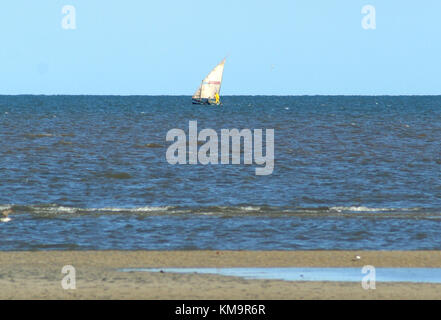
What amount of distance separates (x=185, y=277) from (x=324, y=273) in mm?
2708

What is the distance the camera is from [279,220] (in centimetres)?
2409

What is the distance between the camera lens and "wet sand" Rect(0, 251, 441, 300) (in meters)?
13.4

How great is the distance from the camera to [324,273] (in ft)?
51.5
